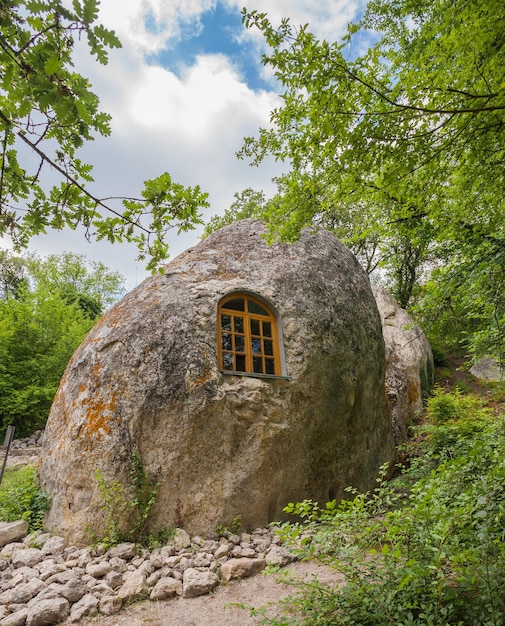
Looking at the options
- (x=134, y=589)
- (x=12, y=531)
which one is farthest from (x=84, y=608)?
(x=12, y=531)

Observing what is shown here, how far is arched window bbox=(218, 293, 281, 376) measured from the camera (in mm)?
6340

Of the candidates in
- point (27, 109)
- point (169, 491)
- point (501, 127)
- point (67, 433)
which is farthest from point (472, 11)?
point (67, 433)

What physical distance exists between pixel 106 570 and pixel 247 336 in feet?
12.5

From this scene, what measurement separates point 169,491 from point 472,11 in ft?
21.7

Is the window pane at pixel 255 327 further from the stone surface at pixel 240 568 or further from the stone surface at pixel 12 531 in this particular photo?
the stone surface at pixel 12 531

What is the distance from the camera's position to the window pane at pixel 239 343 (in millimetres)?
6435

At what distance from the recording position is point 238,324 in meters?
6.59

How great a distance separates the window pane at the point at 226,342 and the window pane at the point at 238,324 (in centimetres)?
22

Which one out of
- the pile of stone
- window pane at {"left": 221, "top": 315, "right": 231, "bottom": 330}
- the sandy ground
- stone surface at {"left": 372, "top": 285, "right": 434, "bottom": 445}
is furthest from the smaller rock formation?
the sandy ground

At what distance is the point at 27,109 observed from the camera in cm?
195

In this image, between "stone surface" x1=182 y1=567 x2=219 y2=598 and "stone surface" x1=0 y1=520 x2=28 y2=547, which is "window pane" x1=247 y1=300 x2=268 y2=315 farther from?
"stone surface" x1=0 y1=520 x2=28 y2=547

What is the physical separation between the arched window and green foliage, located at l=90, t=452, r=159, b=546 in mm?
2067

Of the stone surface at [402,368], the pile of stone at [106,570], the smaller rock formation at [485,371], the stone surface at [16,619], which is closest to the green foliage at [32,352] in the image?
the pile of stone at [106,570]

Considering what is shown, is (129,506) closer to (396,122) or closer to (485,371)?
(396,122)
